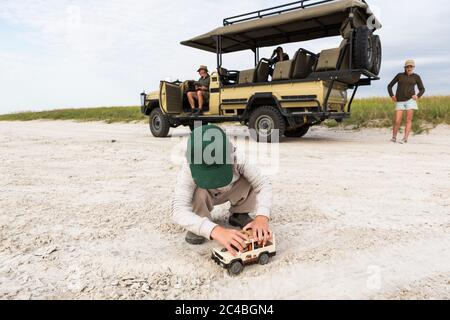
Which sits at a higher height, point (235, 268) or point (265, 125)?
point (265, 125)

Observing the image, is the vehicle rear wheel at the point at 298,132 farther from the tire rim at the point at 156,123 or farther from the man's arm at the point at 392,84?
the tire rim at the point at 156,123

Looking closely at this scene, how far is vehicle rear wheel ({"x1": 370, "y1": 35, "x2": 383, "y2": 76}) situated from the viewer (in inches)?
270

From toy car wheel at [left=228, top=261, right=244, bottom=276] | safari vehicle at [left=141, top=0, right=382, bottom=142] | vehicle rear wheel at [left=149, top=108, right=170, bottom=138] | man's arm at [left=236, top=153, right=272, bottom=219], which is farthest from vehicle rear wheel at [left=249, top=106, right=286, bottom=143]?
toy car wheel at [left=228, top=261, right=244, bottom=276]

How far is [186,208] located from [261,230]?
473mm

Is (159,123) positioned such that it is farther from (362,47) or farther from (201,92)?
(362,47)

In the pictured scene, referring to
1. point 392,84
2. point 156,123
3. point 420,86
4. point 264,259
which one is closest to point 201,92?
point 156,123

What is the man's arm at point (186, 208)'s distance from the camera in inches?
81.3

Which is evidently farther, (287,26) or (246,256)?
(287,26)

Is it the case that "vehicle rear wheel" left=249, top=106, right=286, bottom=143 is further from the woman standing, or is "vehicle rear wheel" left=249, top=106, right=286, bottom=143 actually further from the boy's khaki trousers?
the boy's khaki trousers

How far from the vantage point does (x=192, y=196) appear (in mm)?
2240

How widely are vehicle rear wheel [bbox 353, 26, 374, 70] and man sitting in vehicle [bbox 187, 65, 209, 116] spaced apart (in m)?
3.69

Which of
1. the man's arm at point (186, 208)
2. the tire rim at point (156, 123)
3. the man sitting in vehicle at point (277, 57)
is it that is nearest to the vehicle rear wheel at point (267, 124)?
the man sitting in vehicle at point (277, 57)

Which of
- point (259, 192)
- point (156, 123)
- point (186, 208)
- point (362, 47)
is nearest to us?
point (186, 208)

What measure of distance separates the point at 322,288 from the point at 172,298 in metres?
0.72
